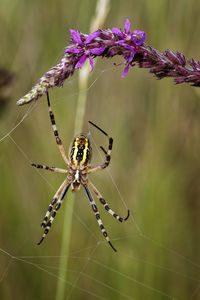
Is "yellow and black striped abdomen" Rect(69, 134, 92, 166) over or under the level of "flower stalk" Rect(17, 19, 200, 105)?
under

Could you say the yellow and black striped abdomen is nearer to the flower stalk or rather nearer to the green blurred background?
the green blurred background

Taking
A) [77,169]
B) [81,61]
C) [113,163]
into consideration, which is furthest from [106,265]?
[81,61]

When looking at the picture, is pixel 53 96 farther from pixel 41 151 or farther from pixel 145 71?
pixel 145 71

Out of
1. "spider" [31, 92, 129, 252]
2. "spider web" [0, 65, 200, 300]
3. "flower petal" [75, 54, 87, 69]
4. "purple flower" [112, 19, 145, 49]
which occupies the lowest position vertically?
"spider web" [0, 65, 200, 300]

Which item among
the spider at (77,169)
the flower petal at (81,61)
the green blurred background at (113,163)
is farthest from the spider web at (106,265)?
the flower petal at (81,61)

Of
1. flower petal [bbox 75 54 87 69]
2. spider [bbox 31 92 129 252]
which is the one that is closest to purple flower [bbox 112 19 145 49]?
flower petal [bbox 75 54 87 69]

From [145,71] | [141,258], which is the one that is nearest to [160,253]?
[141,258]
